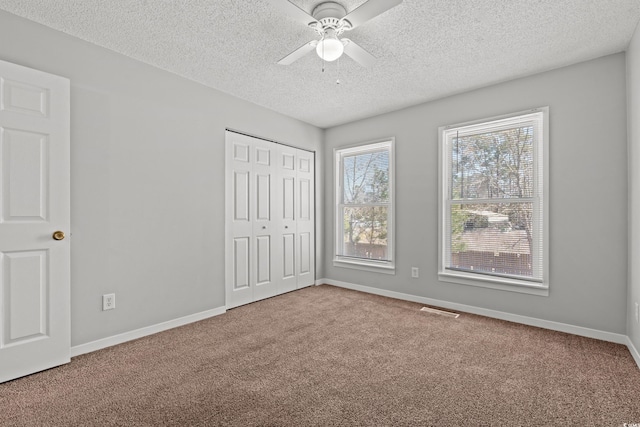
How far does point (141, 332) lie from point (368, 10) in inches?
126

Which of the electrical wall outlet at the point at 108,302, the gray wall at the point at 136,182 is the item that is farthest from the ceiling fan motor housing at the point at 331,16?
the electrical wall outlet at the point at 108,302

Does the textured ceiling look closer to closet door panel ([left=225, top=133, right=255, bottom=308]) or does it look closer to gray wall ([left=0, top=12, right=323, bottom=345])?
gray wall ([left=0, top=12, right=323, bottom=345])

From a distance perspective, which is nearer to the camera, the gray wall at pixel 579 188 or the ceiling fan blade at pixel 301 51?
the ceiling fan blade at pixel 301 51

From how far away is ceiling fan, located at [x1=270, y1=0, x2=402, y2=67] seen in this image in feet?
5.96

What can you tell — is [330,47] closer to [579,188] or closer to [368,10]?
[368,10]

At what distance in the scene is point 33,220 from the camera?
214 cm

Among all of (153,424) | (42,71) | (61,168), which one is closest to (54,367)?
(153,424)

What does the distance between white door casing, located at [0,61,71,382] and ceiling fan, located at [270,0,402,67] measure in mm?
1849

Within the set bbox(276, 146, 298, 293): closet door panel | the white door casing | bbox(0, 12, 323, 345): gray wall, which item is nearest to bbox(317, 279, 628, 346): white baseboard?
bbox(276, 146, 298, 293): closet door panel

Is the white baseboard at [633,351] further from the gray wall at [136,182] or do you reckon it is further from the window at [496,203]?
the gray wall at [136,182]

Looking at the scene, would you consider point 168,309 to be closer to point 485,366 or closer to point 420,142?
point 485,366

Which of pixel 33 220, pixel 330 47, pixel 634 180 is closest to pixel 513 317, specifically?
pixel 634 180

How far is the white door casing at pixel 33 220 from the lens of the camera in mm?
2035

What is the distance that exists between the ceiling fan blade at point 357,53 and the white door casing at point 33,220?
2162mm
